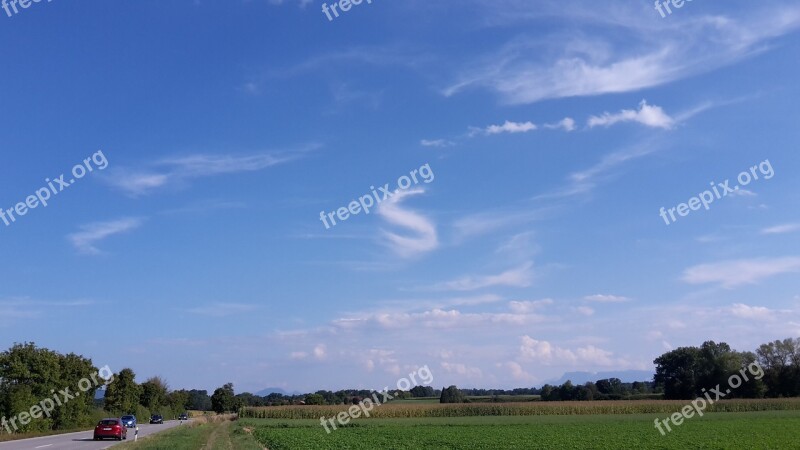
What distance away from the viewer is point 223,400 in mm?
153125

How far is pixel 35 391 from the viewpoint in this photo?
165ft

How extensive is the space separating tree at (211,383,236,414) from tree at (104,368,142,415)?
224 ft

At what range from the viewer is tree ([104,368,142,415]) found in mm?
84000

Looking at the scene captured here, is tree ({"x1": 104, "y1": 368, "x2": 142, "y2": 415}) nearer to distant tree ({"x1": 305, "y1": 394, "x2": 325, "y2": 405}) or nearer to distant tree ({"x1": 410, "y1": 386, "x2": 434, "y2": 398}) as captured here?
distant tree ({"x1": 305, "y1": 394, "x2": 325, "y2": 405})

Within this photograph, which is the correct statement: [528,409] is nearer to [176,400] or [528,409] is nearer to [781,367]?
[781,367]

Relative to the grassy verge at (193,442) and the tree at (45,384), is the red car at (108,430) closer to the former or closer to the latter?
the grassy verge at (193,442)

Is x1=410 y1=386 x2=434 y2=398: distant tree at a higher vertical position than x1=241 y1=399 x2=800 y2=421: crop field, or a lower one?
higher

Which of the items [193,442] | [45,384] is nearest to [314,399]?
[45,384]

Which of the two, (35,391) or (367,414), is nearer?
(35,391)

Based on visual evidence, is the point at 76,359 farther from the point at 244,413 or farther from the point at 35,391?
the point at 244,413

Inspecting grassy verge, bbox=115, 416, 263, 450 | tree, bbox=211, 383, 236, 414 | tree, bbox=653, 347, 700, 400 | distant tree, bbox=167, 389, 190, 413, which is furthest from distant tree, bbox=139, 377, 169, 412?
A: tree, bbox=653, 347, 700, 400

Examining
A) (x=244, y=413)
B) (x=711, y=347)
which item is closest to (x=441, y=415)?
(x=244, y=413)

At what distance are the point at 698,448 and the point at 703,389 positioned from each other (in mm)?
84938

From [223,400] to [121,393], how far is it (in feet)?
234
